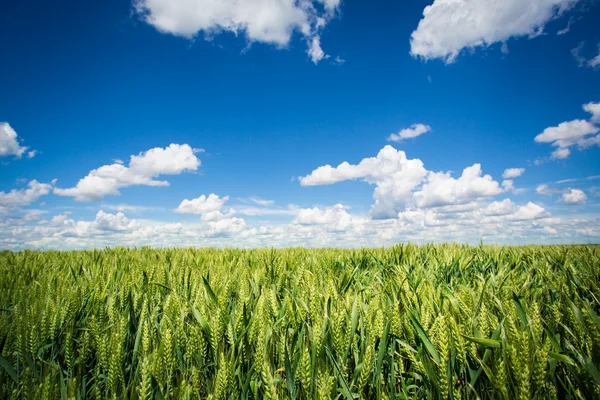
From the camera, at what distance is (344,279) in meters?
3.00

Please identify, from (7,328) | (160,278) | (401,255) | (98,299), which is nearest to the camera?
(7,328)

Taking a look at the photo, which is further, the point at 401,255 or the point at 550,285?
the point at 401,255

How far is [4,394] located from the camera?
4.33ft

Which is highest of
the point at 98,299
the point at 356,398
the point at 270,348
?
the point at 98,299

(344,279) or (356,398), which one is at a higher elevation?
(344,279)

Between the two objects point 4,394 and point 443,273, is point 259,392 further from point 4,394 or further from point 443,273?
point 443,273

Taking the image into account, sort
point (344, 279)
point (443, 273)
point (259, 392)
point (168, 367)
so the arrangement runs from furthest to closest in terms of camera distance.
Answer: point (443, 273), point (344, 279), point (259, 392), point (168, 367)

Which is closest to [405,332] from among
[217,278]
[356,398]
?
[356,398]

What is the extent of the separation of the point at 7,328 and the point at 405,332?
2.03m

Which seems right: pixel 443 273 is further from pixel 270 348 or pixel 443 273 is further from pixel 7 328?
pixel 7 328

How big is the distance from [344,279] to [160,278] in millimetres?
1554

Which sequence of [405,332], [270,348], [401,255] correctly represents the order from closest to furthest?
[270,348], [405,332], [401,255]

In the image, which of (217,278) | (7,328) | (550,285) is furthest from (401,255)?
(7,328)

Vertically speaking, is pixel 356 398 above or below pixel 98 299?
below
